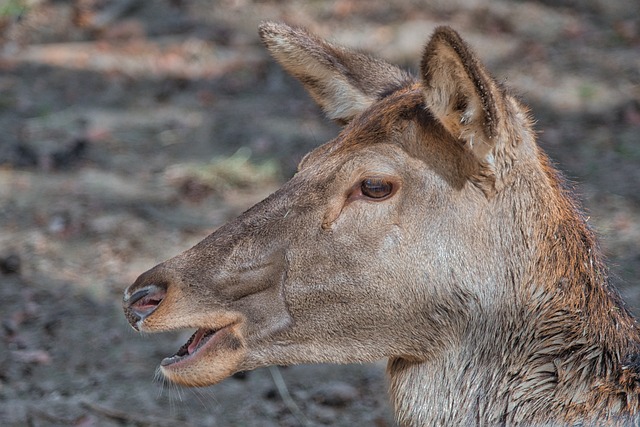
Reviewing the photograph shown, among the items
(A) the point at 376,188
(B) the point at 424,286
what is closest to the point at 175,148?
(A) the point at 376,188

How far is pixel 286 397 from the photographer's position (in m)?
5.77

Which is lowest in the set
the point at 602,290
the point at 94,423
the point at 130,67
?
the point at 130,67

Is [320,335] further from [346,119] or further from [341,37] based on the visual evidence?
[341,37]

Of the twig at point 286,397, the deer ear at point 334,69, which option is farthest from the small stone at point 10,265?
the deer ear at point 334,69

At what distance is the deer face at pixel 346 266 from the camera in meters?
3.79

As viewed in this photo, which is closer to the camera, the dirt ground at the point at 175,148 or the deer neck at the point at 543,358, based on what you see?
the deer neck at the point at 543,358

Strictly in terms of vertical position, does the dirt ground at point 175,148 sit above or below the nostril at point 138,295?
below

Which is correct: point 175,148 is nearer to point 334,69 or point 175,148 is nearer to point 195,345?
point 334,69

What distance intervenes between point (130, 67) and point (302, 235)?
268 inches

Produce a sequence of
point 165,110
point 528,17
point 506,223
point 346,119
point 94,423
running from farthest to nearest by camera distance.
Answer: point 528,17
point 165,110
point 94,423
point 346,119
point 506,223

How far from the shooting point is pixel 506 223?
149 inches

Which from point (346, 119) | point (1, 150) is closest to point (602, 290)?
point (346, 119)

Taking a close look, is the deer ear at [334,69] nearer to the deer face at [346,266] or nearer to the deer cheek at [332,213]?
the deer face at [346,266]

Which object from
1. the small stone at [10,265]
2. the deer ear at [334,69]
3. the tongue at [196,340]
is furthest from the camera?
the small stone at [10,265]
